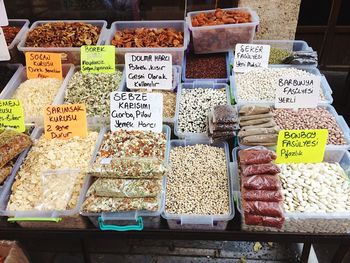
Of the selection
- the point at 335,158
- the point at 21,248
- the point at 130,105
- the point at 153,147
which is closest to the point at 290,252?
the point at 335,158

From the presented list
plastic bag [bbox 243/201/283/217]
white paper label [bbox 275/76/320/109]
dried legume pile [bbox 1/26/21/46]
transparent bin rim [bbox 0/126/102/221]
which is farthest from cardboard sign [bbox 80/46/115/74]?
plastic bag [bbox 243/201/283/217]

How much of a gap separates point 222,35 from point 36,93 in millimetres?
1148

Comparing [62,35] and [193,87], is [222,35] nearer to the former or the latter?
[193,87]

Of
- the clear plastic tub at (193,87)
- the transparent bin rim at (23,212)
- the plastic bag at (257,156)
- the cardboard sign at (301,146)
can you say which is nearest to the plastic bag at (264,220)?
the plastic bag at (257,156)

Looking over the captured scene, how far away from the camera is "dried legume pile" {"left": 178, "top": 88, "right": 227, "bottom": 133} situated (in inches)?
75.8

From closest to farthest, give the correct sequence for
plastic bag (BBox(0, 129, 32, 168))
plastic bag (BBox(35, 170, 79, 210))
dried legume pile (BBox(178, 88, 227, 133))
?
plastic bag (BBox(35, 170, 79, 210)) → plastic bag (BBox(0, 129, 32, 168)) → dried legume pile (BBox(178, 88, 227, 133))

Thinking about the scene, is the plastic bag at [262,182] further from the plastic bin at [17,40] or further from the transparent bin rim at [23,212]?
the plastic bin at [17,40]

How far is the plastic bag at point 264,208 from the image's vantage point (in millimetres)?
1425

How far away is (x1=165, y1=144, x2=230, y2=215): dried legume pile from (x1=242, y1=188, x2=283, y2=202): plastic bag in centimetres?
14

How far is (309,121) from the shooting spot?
6.11 feet

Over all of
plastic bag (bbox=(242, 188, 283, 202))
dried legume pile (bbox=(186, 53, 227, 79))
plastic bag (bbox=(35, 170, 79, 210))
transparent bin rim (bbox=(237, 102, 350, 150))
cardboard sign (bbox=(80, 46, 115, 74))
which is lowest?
plastic bag (bbox=(35, 170, 79, 210))

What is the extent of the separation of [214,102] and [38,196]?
3.38 feet

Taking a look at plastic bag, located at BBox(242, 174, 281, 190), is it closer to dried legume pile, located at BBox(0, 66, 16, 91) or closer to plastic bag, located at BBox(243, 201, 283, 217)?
plastic bag, located at BBox(243, 201, 283, 217)

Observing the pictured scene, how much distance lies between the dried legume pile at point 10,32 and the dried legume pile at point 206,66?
1.11 m
